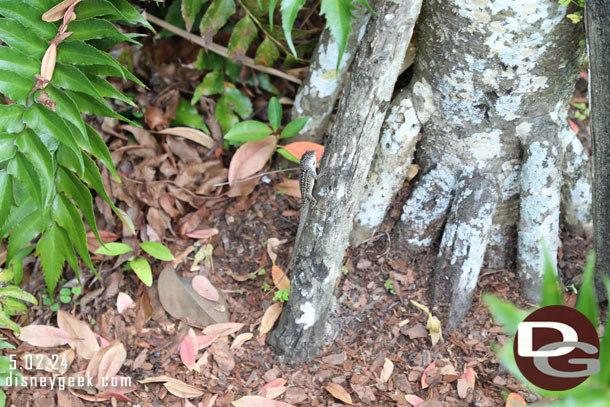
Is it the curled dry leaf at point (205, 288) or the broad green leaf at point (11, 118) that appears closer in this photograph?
the broad green leaf at point (11, 118)

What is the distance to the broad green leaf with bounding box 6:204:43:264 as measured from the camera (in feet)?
7.34

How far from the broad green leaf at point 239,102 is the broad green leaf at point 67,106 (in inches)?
45.8

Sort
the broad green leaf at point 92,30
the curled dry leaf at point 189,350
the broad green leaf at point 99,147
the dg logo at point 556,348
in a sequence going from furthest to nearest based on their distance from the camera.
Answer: the curled dry leaf at point 189,350 < the broad green leaf at point 99,147 < the broad green leaf at point 92,30 < the dg logo at point 556,348

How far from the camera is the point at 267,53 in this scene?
294 centimetres

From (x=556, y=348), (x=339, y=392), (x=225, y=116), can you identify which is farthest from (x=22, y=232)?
(x=556, y=348)

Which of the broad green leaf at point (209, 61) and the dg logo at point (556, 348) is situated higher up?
the broad green leaf at point (209, 61)

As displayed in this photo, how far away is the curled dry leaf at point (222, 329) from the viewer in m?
2.53

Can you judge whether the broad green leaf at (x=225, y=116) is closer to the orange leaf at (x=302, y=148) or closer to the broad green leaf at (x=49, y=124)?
the orange leaf at (x=302, y=148)

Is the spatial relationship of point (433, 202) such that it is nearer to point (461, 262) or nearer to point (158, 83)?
point (461, 262)

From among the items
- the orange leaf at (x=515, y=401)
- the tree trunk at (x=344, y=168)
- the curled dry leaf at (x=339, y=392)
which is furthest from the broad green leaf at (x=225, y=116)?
the orange leaf at (x=515, y=401)

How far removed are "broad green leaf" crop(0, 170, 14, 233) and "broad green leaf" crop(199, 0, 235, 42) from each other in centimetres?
120

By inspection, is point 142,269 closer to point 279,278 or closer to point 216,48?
point 279,278

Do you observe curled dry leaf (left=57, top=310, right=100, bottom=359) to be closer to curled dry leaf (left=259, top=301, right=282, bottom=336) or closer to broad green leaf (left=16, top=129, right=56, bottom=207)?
curled dry leaf (left=259, top=301, right=282, bottom=336)

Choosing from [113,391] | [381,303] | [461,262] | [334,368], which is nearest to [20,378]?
[113,391]
